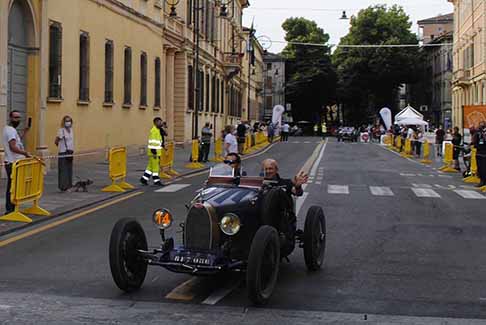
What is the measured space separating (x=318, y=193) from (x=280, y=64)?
100m

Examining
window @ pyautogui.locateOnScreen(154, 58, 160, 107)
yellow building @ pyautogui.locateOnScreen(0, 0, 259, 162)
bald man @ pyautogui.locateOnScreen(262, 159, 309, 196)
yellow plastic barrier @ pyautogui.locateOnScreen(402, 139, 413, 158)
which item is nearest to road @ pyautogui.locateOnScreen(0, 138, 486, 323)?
bald man @ pyautogui.locateOnScreen(262, 159, 309, 196)

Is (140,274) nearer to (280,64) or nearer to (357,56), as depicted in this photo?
(357,56)

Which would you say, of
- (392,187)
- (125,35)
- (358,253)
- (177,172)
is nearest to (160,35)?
(125,35)

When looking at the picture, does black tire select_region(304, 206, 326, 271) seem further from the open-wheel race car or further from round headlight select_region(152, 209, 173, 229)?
round headlight select_region(152, 209, 173, 229)

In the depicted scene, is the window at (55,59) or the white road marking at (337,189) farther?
the window at (55,59)

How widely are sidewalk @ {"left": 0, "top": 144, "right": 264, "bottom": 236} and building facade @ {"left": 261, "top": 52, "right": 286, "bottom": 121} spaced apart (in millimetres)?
84353

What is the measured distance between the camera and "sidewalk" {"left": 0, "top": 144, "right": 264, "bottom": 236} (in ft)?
46.1

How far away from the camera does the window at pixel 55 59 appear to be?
79.5 feet

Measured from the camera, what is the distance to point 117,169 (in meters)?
18.6

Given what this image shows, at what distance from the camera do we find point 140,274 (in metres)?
7.65

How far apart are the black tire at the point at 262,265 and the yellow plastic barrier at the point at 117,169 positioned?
1125 centimetres

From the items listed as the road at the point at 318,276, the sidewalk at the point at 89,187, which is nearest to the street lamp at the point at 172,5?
the sidewalk at the point at 89,187

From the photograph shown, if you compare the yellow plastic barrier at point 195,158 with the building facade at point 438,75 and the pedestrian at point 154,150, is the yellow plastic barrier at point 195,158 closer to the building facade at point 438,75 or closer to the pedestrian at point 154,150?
the pedestrian at point 154,150

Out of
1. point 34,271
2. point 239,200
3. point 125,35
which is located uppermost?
point 125,35
